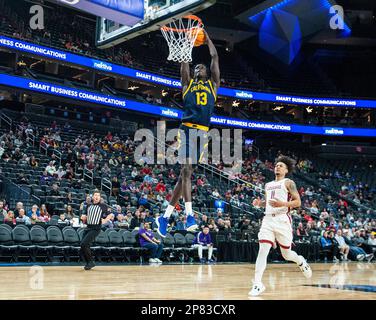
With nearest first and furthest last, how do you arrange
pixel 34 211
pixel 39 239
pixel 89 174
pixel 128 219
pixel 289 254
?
1. pixel 289 254
2. pixel 39 239
3. pixel 34 211
4. pixel 128 219
5. pixel 89 174

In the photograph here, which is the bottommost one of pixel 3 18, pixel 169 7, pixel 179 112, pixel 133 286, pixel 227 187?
pixel 133 286

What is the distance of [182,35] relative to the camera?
9.82m

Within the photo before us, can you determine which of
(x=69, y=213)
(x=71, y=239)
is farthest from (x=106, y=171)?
(x=71, y=239)

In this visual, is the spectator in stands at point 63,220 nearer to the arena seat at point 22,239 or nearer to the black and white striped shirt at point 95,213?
the arena seat at point 22,239

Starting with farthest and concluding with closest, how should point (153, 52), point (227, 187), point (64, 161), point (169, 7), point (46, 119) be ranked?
point (153, 52)
point (46, 119)
point (227, 187)
point (64, 161)
point (169, 7)

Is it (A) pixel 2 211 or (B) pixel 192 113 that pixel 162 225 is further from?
(A) pixel 2 211

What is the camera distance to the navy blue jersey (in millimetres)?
7488

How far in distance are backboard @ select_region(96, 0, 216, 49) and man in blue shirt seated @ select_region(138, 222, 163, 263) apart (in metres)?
5.45

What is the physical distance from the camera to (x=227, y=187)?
86.3ft

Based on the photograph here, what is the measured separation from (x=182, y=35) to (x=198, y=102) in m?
2.77
